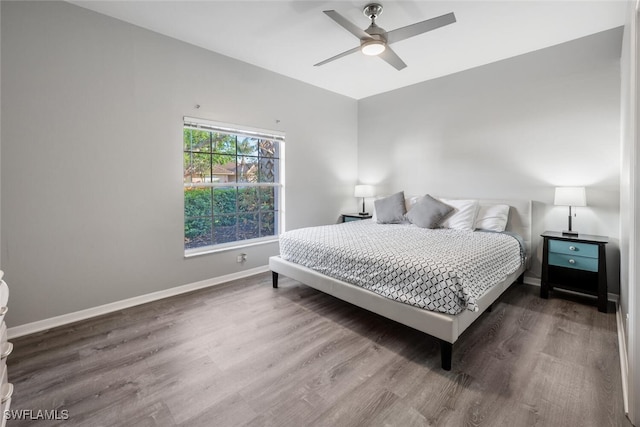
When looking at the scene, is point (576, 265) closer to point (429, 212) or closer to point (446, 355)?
point (429, 212)

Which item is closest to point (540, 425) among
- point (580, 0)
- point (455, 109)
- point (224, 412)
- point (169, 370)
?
point (224, 412)

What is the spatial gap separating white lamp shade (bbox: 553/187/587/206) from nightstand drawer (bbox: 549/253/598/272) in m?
0.54

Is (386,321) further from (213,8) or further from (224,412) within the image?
(213,8)

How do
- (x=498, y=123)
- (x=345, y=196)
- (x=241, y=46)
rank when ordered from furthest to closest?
(x=345, y=196), (x=498, y=123), (x=241, y=46)

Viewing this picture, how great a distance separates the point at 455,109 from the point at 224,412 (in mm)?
4325

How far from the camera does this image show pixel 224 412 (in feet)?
5.07

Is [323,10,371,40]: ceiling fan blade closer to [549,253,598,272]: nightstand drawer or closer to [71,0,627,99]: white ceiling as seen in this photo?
[71,0,627,99]: white ceiling

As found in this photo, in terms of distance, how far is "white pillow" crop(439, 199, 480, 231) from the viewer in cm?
348

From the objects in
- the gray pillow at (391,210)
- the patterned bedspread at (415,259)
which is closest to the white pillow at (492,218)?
the patterned bedspread at (415,259)

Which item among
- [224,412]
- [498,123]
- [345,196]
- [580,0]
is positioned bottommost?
[224,412]

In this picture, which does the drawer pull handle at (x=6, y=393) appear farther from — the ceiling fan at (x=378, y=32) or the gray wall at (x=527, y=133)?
the gray wall at (x=527, y=133)

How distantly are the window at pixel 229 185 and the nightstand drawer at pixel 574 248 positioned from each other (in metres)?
3.32

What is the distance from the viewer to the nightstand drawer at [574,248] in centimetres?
274

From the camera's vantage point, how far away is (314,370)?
6.19 ft
